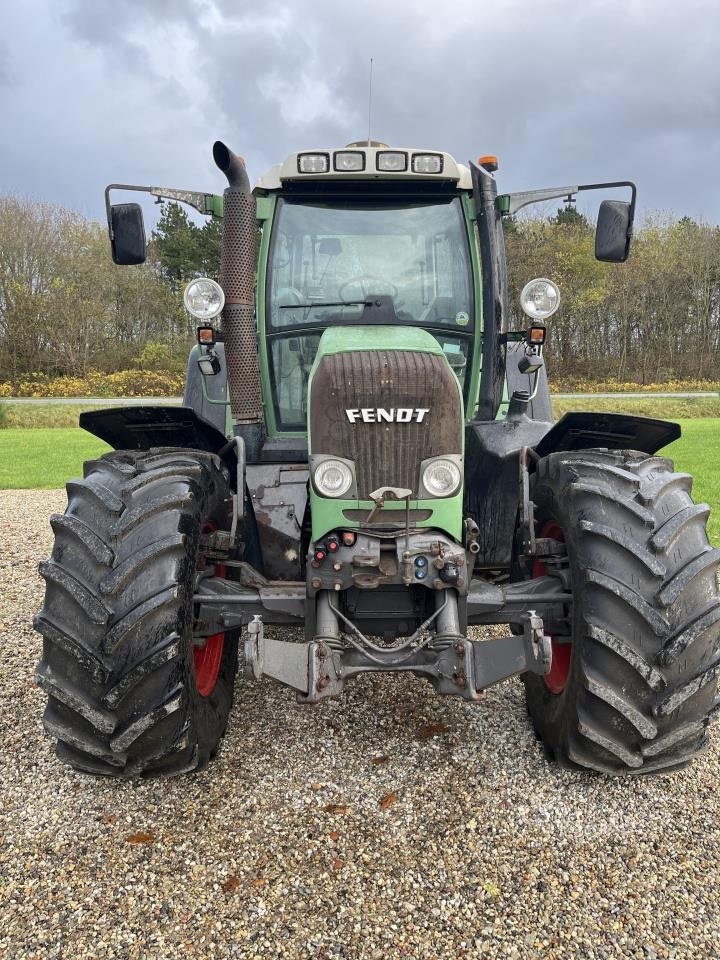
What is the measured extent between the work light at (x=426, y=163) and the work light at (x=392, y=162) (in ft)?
0.19

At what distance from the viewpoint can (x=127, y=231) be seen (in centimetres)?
345

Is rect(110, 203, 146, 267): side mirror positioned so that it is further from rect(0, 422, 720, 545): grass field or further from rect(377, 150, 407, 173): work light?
rect(0, 422, 720, 545): grass field

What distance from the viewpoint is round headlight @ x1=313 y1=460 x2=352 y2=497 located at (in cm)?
271

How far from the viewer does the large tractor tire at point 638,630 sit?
251cm

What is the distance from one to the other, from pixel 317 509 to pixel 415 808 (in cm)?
118

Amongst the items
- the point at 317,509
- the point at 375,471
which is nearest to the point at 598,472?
the point at 375,471

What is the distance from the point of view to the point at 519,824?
2.62m

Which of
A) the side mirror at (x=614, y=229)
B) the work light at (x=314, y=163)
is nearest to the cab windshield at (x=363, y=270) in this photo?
the work light at (x=314, y=163)

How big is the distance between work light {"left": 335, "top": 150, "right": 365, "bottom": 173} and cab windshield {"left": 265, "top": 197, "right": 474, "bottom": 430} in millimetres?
316

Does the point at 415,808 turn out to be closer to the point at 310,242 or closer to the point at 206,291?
the point at 206,291

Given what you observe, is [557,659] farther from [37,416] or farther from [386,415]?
[37,416]

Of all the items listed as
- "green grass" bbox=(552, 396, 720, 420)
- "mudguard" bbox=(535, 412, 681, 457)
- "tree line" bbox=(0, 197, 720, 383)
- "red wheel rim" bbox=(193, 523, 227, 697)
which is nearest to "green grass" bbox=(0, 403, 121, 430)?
"tree line" bbox=(0, 197, 720, 383)

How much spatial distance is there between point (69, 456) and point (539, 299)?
1266 centimetres

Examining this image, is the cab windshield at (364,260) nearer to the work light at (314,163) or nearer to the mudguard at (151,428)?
the work light at (314,163)
